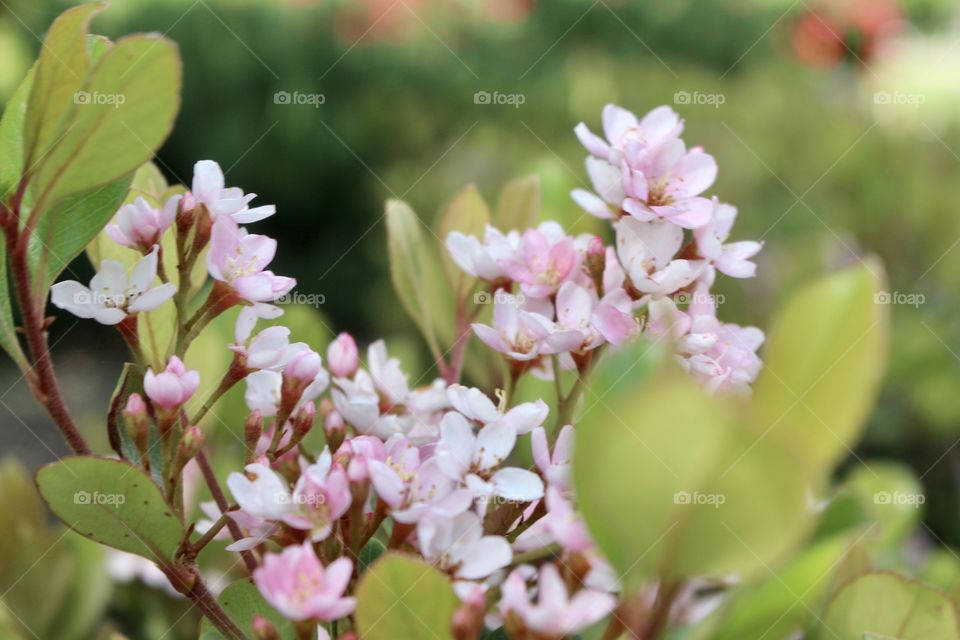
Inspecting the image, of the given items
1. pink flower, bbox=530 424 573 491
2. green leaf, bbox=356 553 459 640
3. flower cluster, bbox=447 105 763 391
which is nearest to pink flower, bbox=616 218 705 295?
flower cluster, bbox=447 105 763 391

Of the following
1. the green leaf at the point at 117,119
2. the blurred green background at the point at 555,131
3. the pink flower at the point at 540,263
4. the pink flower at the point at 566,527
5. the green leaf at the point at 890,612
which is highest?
the green leaf at the point at 117,119

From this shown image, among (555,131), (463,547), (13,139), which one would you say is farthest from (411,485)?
(555,131)

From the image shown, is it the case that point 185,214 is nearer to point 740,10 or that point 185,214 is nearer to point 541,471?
point 541,471

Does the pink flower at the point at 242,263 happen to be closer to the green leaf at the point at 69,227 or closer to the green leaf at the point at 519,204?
the green leaf at the point at 69,227

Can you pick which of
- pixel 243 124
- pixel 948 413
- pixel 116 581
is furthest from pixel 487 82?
pixel 116 581

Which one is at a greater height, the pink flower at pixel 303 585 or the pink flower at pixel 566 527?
the pink flower at pixel 566 527

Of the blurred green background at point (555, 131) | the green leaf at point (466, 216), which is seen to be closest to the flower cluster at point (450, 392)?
the green leaf at point (466, 216)

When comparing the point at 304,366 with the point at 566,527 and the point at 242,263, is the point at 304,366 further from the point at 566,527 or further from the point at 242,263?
the point at 566,527
